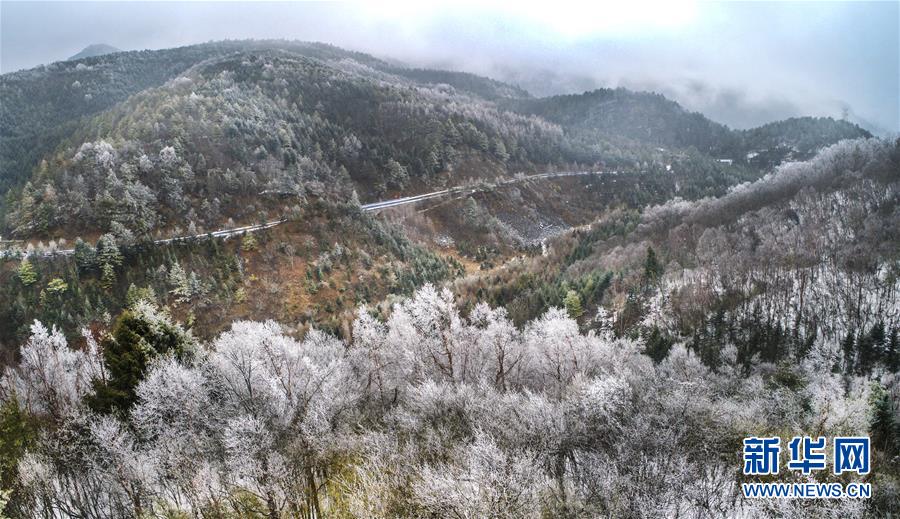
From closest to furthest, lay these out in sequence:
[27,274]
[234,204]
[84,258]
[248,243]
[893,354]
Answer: [893,354] → [27,274] → [84,258] → [248,243] → [234,204]

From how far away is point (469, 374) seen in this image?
152 feet

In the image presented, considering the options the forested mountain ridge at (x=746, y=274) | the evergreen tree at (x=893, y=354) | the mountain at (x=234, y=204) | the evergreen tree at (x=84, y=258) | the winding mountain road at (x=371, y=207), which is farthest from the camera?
the winding mountain road at (x=371, y=207)

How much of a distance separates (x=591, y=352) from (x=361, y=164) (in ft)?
451

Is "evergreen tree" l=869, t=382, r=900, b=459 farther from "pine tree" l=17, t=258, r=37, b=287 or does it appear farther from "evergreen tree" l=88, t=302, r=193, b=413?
"pine tree" l=17, t=258, r=37, b=287

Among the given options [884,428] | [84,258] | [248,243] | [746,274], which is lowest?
[884,428]

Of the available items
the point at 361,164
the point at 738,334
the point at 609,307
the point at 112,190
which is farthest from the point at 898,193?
the point at 112,190

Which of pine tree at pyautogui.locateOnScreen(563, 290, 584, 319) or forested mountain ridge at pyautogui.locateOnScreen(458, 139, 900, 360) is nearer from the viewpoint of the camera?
pine tree at pyautogui.locateOnScreen(563, 290, 584, 319)

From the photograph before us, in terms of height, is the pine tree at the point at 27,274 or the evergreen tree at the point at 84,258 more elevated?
the evergreen tree at the point at 84,258

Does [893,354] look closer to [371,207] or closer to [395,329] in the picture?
[395,329]

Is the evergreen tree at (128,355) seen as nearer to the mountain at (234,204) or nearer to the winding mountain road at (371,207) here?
the mountain at (234,204)

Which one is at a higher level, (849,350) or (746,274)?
(746,274)

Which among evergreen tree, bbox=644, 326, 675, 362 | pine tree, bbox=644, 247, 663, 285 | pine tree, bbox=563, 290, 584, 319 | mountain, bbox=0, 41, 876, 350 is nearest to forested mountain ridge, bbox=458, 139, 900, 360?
pine tree, bbox=644, 247, 663, 285

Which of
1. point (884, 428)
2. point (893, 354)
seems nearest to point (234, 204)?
point (884, 428)

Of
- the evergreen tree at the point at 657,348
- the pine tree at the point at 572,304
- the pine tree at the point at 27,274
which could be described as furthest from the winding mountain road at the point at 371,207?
the evergreen tree at the point at 657,348
